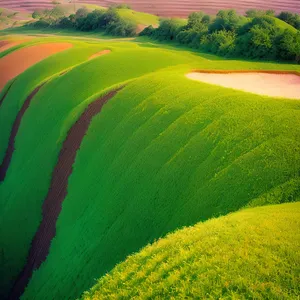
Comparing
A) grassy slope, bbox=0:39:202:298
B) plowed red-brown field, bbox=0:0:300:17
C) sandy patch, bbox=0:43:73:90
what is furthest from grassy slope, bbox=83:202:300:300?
plowed red-brown field, bbox=0:0:300:17

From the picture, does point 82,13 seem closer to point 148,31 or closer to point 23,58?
point 148,31

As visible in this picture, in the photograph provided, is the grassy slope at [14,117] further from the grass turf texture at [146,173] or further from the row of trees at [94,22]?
the row of trees at [94,22]

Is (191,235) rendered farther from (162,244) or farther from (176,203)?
(176,203)

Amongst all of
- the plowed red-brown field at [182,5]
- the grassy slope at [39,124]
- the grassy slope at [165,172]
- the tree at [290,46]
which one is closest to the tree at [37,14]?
the plowed red-brown field at [182,5]

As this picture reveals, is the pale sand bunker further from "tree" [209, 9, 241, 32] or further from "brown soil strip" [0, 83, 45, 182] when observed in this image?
"tree" [209, 9, 241, 32]

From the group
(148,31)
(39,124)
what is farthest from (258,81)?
(148,31)

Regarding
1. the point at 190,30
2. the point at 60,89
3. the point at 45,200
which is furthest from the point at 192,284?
the point at 190,30
